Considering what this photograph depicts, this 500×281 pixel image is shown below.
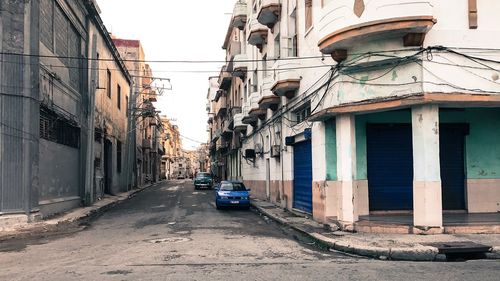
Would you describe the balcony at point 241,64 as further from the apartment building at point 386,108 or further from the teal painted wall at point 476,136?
the teal painted wall at point 476,136

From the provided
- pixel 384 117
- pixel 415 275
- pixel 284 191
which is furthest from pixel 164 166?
pixel 415 275

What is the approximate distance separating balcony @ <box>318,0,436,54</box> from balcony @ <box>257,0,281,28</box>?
29.6 feet

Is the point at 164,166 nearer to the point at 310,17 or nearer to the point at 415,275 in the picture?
the point at 310,17

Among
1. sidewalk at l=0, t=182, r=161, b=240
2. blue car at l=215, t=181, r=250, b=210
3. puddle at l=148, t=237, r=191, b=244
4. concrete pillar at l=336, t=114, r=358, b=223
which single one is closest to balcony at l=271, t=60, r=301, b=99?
concrete pillar at l=336, t=114, r=358, b=223

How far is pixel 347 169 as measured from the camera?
13758mm

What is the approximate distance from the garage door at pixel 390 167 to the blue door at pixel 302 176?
2.92m

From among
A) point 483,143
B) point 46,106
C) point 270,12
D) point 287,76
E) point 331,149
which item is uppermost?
point 270,12

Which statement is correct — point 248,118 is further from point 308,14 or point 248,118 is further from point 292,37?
point 308,14

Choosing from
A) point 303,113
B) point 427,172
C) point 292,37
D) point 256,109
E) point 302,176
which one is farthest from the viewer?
point 256,109

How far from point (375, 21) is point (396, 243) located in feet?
18.3

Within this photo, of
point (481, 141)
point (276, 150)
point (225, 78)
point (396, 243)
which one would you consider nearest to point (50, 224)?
point (276, 150)

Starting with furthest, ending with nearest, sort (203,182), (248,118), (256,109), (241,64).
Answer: (203,182) → (241,64) → (248,118) → (256,109)

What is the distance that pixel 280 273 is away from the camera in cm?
825

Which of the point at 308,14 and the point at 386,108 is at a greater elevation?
the point at 308,14
